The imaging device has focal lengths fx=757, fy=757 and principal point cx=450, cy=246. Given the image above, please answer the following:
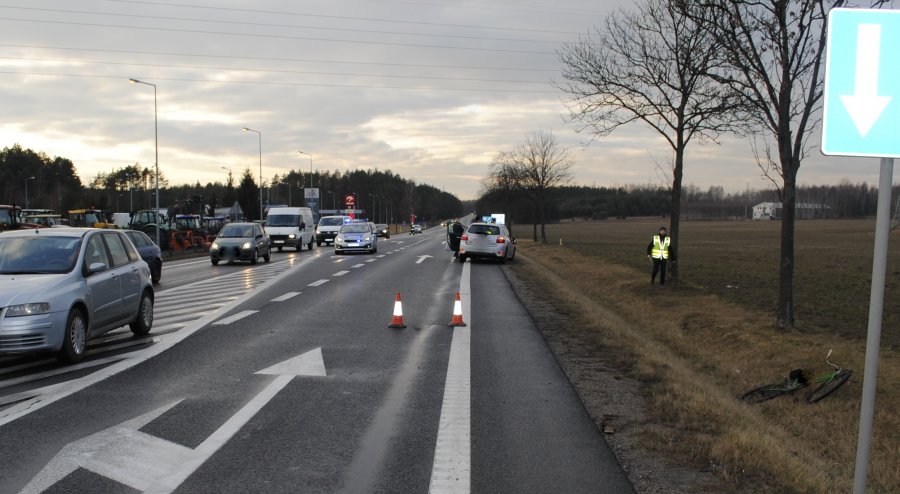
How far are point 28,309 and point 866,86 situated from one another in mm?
7998

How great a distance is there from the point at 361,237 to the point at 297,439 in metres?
32.2

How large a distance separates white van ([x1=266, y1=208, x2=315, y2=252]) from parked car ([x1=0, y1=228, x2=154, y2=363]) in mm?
29079

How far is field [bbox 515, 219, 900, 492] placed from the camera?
18.8 feet

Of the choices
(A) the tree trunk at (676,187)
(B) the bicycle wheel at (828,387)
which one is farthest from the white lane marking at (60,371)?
(A) the tree trunk at (676,187)

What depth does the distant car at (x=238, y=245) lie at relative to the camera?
91.7ft

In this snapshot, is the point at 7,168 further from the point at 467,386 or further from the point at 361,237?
the point at 467,386

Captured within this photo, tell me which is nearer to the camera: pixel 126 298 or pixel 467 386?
pixel 467 386

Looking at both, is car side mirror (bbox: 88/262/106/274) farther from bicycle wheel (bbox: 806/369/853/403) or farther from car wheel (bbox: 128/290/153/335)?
bicycle wheel (bbox: 806/369/853/403)

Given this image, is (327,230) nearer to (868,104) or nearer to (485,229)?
(485,229)

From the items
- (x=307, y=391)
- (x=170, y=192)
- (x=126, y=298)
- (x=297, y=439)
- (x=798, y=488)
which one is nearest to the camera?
(x=798, y=488)

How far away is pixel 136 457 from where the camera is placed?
5.23 m

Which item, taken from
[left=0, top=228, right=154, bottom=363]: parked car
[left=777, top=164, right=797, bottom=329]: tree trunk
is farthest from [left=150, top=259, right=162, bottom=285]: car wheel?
[left=777, top=164, right=797, bottom=329]: tree trunk

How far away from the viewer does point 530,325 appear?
42.2 ft

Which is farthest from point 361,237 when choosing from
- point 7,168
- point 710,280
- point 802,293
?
point 7,168
